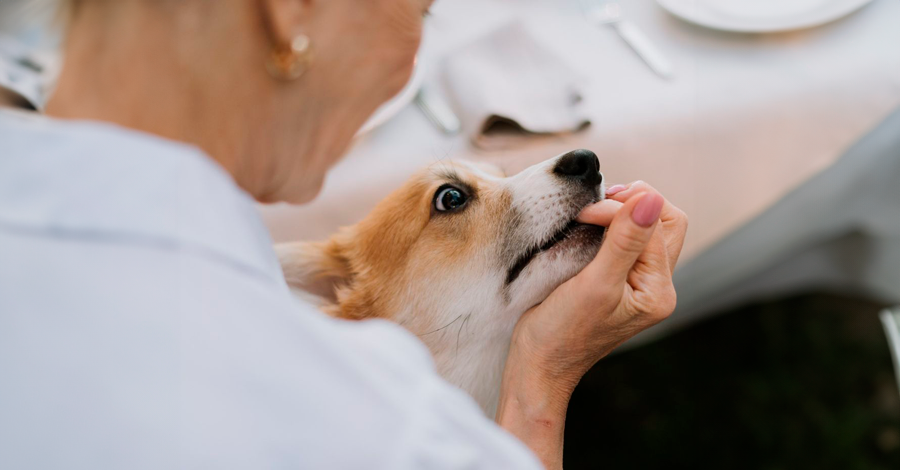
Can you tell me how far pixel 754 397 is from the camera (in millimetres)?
2127

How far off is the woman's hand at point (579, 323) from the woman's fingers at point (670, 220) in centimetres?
1

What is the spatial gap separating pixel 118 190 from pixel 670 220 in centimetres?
70

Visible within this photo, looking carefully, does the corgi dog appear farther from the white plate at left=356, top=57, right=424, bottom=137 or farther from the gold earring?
the gold earring

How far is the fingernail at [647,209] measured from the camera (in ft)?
2.75

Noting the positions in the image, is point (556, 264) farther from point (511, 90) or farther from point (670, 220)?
point (511, 90)

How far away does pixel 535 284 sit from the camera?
1.01 meters

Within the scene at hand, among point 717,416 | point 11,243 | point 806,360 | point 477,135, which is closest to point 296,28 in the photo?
point 11,243

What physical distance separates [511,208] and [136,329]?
65 cm

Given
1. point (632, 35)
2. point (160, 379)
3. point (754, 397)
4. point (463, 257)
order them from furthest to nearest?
point (754, 397) < point (632, 35) < point (463, 257) < point (160, 379)

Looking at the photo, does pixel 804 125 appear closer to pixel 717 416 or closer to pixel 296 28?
pixel 296 28

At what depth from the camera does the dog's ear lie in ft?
3.59

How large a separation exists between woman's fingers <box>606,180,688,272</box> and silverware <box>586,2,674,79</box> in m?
0.29

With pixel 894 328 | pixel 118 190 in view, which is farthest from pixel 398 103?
pixel 894 328

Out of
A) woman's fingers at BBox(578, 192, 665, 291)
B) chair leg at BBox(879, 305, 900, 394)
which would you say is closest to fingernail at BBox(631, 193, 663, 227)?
woman's fingers at BBox(578, 192, 665, 291)
